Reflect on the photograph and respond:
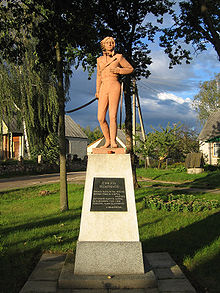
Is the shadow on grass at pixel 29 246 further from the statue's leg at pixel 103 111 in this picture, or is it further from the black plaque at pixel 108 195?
the statue's leg at pixel 103 111

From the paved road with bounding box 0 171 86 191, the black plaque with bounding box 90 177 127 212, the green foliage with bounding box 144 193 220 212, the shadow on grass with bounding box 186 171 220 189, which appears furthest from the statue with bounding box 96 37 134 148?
the paved road with bounding box 0 171 86 191

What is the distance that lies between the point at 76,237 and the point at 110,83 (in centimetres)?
335

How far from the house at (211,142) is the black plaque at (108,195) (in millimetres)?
24411

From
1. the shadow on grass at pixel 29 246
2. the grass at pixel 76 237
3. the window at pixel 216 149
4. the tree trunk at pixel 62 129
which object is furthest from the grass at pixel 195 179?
the window at pixel 216 149

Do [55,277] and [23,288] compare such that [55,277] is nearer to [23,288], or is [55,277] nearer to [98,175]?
[23,288]

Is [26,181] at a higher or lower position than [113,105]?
lower

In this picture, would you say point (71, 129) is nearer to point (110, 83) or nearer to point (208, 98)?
point (208, 98)

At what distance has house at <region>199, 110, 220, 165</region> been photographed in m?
27.5

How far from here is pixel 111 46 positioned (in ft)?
17.0

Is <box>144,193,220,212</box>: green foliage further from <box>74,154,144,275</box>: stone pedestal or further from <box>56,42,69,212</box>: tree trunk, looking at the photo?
<box>74,154,144,275</box>: stone pedestal

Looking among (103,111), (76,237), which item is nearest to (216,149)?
(76,237)

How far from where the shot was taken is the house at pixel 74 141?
137 feet

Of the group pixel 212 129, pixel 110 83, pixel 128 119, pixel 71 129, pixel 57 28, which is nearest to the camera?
pixel 110 83

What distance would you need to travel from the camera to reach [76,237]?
244 inches
